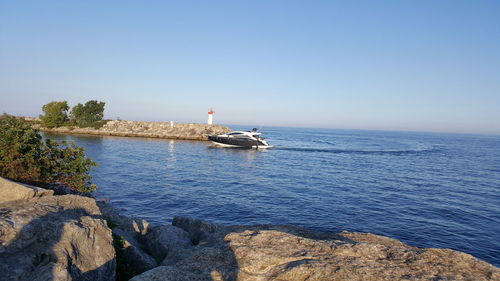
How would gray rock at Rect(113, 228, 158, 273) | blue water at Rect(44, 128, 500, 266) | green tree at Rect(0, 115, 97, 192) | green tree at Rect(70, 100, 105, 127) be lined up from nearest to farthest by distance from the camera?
gray rock at Rect(113, 228, 158, 273) → green tree at Rect(0, 115, 97, 192) → blue water at Rect(44, 128, 500, 266) → green tree at Rect(70, 100, 105, 127)

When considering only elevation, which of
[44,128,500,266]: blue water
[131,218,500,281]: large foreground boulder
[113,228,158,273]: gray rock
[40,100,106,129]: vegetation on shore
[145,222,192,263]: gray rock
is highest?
[40,100,106,129]: vegetation on shore

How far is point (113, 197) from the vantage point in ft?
86.0

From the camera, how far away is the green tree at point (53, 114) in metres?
87.2

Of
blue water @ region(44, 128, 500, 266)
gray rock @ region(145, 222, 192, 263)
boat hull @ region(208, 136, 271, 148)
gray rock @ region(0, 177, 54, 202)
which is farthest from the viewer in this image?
boat hull @ region(208, 136, 271, 148)

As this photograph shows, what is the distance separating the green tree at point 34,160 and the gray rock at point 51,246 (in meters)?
11.8

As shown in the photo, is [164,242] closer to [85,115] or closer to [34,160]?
[34,160]

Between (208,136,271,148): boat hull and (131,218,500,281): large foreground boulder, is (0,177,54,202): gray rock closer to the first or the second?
(131,218,500,281): large foreground boulder

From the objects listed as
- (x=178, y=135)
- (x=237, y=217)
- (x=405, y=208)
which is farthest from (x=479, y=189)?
(x=178, y=135)

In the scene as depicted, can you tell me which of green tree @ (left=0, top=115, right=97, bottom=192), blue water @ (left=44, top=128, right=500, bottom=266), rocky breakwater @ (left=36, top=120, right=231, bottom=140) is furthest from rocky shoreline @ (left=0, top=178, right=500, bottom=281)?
rocky breakwater @ (left=36, top=120, right=231, bottom=140)

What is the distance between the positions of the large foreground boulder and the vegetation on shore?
93.6 m

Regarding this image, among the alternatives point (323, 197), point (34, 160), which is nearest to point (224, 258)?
point (34, 160)

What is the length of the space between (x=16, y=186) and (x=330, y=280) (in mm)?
10816

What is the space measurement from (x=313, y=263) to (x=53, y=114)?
332ft

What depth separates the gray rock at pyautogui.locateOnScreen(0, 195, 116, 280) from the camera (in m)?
5.83
